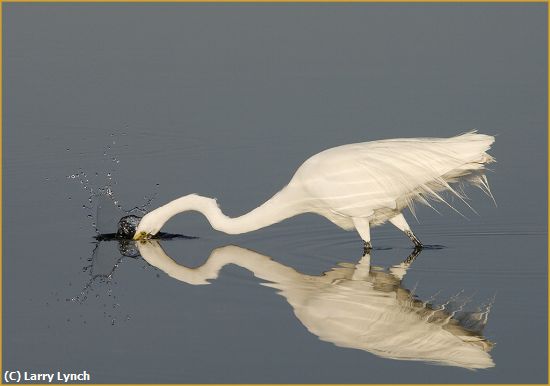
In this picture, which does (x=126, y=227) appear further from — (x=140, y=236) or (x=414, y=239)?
(x=414, y=239)

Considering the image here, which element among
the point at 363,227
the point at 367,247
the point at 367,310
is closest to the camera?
the point at 367,310

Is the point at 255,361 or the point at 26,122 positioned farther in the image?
the point at 26,122

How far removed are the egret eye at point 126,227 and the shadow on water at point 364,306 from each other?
1.12 feet

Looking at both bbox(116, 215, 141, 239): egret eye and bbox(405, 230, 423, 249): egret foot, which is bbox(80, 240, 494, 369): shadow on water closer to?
bbox(405, 230, 423, 249): egret foot

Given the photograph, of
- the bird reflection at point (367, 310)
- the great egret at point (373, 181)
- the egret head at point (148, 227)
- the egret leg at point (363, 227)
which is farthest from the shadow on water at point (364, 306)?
the great egret at point (373, 181)

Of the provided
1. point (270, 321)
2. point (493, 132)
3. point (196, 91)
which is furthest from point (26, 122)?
point (270, 321)

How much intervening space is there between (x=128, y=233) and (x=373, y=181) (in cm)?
316

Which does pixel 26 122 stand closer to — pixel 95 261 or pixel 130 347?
pixel 95 261

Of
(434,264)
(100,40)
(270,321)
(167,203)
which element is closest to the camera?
(270,321)

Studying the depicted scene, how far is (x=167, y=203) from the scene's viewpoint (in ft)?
53.1

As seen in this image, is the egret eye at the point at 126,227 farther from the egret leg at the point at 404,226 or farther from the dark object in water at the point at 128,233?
the egret leg at the point at 404,226

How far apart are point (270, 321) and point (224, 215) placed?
294 centimetres

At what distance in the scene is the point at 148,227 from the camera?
51.2 ft

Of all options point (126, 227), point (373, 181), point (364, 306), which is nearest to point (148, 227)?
point (126, 227)
